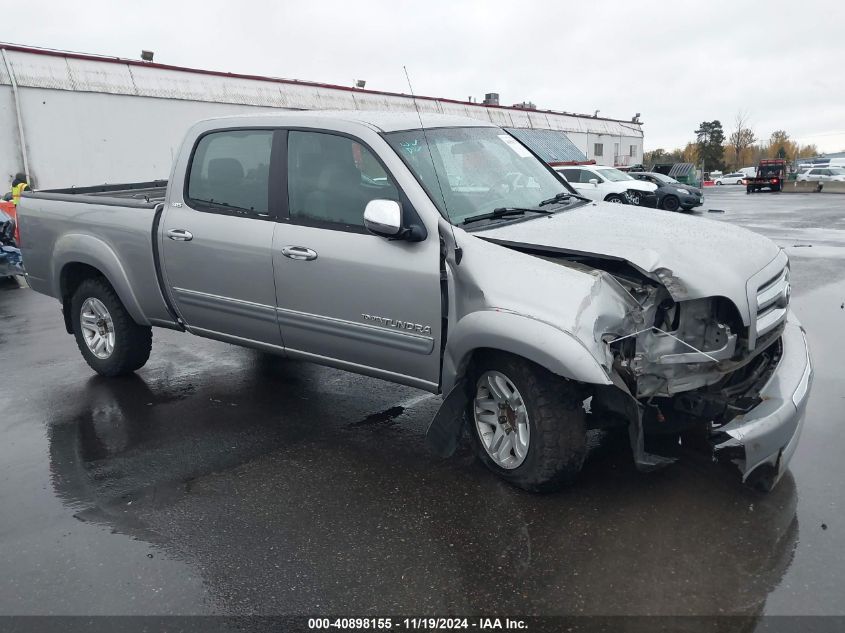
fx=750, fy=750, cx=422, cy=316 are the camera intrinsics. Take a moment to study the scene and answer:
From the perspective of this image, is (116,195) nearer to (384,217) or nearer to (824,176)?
(384,217)

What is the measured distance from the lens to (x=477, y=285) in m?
3.82

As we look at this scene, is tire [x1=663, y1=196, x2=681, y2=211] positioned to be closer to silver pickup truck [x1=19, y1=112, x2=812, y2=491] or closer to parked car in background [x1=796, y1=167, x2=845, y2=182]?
parked car in background [x1=796, y1=167, x2=845, y2=182]

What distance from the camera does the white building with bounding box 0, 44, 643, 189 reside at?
17844 millimetres

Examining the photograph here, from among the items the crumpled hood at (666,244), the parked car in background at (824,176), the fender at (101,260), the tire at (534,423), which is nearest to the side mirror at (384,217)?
the crumpled hood at (666,244)

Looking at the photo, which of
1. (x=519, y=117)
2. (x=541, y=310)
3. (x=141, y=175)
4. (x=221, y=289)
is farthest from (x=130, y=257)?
(x=519, y=117)

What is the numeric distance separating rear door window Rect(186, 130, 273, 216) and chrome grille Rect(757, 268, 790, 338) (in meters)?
2.91

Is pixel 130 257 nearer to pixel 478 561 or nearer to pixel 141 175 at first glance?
pixel 478 561

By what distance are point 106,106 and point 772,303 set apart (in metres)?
19.6

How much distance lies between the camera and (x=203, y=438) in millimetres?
4848

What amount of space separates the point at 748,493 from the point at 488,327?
1.60 meters

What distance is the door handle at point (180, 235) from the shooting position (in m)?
5.09

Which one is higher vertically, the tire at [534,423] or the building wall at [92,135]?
the building wall at [92,135]

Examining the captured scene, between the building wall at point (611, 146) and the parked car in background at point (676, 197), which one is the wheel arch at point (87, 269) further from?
the building wall at point (611, 146)

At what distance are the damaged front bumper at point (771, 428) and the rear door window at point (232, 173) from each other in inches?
119
